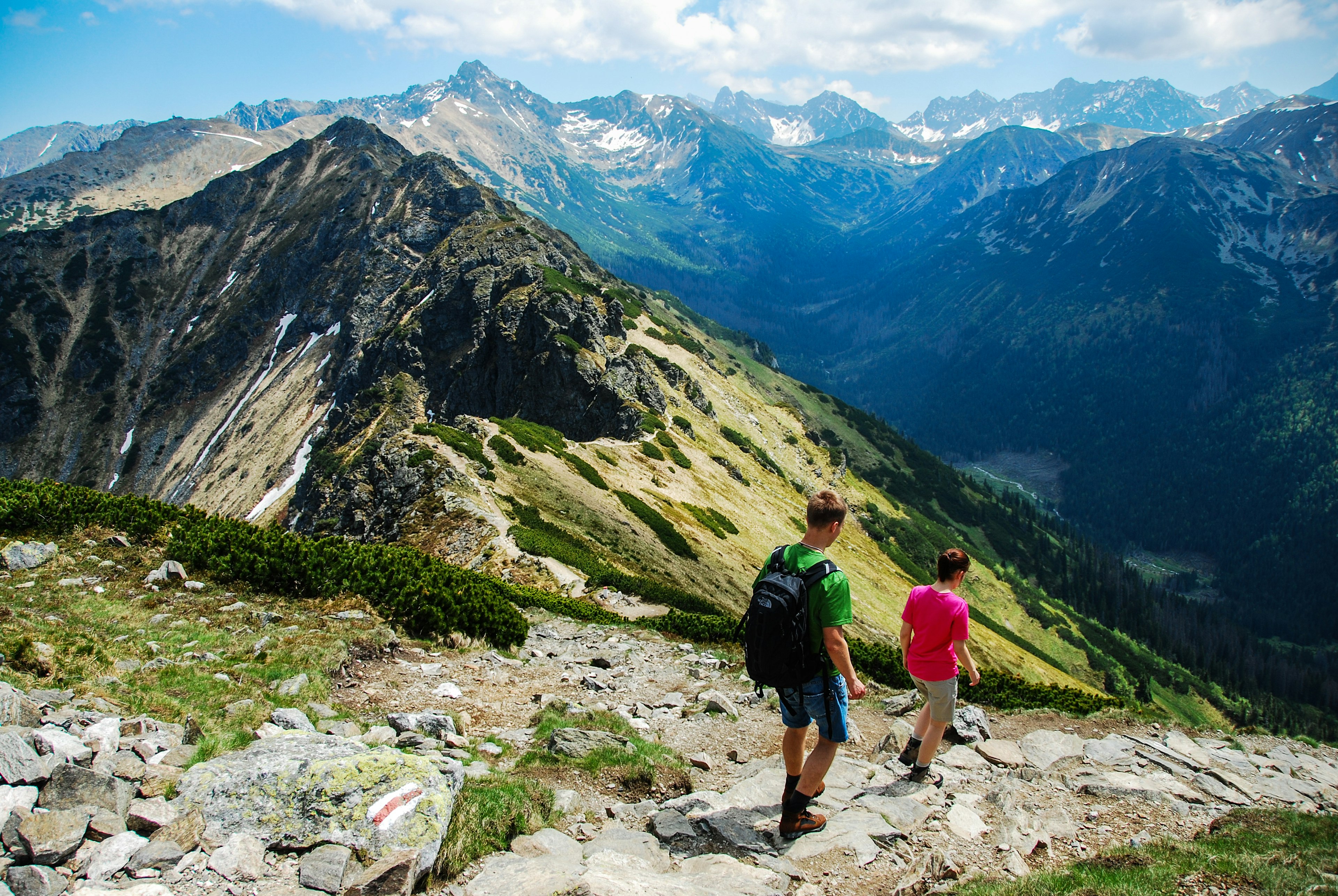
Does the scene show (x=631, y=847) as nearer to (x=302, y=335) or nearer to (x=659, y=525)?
(x=659, y=525)

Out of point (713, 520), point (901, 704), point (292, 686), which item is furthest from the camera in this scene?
point (713, 520)

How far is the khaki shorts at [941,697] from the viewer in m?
10.6

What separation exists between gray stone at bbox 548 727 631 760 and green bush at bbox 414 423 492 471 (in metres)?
30.4

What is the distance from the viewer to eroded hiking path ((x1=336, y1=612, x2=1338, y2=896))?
7.71 m

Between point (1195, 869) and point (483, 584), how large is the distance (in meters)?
17.7

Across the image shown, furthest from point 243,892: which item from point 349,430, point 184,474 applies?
point 184,474

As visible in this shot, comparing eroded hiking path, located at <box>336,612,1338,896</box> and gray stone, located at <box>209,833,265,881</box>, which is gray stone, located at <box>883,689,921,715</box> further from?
gray stone, located at <box>209,833,265,881</box>

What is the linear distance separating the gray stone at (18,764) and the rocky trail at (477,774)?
22mm

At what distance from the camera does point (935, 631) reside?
10.5 m

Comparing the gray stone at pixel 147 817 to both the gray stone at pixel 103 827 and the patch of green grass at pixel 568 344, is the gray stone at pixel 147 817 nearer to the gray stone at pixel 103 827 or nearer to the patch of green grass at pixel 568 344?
the gray stone at pixel 103 827

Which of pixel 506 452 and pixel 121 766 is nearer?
pixel 121 766

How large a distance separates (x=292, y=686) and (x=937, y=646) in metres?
10.9

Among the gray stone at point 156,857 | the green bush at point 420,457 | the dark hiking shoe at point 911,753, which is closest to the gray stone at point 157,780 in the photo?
the gray stone at point 156,857

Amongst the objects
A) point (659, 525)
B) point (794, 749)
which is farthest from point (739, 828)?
point (659, 525)
